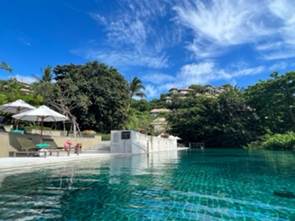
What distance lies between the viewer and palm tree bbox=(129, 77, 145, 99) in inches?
1731

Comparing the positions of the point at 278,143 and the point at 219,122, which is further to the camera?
the point at 219,122

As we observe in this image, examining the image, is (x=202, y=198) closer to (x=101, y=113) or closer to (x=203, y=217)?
(x=203, y=217)

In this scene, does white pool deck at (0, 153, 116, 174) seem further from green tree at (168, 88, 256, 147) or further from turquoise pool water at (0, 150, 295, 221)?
green tree at (168, 88, 256, 147)

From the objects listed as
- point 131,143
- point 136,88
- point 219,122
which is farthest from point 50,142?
point 219,122

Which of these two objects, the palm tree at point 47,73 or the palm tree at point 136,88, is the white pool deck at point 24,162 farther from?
the palm tree at point 136,88

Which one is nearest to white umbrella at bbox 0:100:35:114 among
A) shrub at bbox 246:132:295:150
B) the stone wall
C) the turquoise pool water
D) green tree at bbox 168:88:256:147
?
the stone wall

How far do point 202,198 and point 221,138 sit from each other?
132 feet

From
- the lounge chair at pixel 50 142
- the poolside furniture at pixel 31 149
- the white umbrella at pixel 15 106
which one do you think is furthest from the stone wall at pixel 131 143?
the white umbrella at pixel 15 106

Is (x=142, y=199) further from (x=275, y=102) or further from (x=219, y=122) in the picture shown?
(x=219, y=122)

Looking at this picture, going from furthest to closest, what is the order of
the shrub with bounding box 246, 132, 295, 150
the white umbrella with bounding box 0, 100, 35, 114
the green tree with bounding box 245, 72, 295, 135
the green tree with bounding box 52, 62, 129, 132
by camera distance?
the green tree with bounding box 245, 72, 295, 135 < the shrub with bounding box 246, 132, 295, 150 < the green tree with bounding box 52, 62, 129, 132 < the white umbrella with bounding box 0, 100, 35, 114

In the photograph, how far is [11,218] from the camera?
491cm

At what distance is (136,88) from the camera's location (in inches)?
1741

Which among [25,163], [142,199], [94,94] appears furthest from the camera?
[94,94]

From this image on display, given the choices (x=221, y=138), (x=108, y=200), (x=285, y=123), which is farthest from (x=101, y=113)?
(x=285, y=123)
